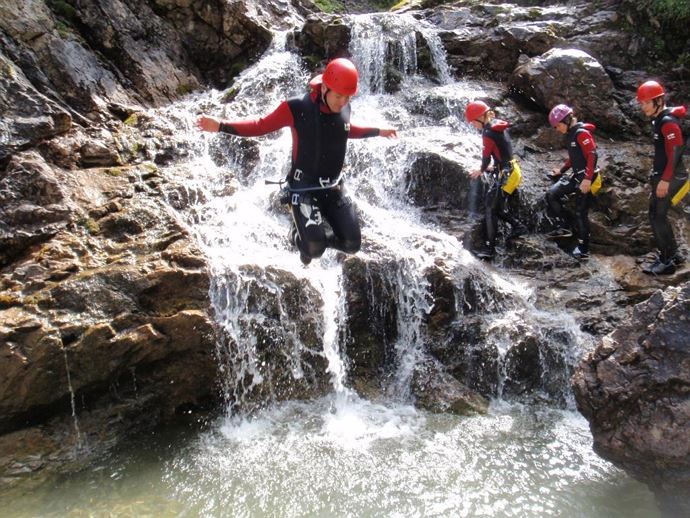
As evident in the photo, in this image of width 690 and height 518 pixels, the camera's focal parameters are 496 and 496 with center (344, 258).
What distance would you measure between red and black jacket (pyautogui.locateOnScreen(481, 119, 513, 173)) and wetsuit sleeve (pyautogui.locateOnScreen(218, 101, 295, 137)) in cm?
427

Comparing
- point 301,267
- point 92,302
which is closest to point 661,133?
point 301,267

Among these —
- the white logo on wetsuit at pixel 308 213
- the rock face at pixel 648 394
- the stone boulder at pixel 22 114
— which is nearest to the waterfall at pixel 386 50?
the stone boulder at pixel 22 114

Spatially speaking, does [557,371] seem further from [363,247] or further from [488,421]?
[363,247]

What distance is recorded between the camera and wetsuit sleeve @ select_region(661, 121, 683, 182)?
23.1ft

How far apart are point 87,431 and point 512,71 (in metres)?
12.2

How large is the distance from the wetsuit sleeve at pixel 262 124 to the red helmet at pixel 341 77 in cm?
54

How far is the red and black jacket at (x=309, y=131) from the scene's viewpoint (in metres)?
5.05

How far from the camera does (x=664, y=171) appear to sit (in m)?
7.37

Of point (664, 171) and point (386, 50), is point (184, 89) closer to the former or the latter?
point (386, 50)

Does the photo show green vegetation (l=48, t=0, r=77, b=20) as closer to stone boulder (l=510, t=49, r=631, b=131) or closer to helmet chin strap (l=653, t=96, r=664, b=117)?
stone boulder (l=510, t=49, r=631, b=131)

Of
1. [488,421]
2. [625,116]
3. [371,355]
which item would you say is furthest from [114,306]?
[625,116]

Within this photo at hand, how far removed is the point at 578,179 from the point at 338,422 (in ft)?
19.3

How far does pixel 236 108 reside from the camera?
11641 millimetres

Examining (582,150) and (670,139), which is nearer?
(670,139)
